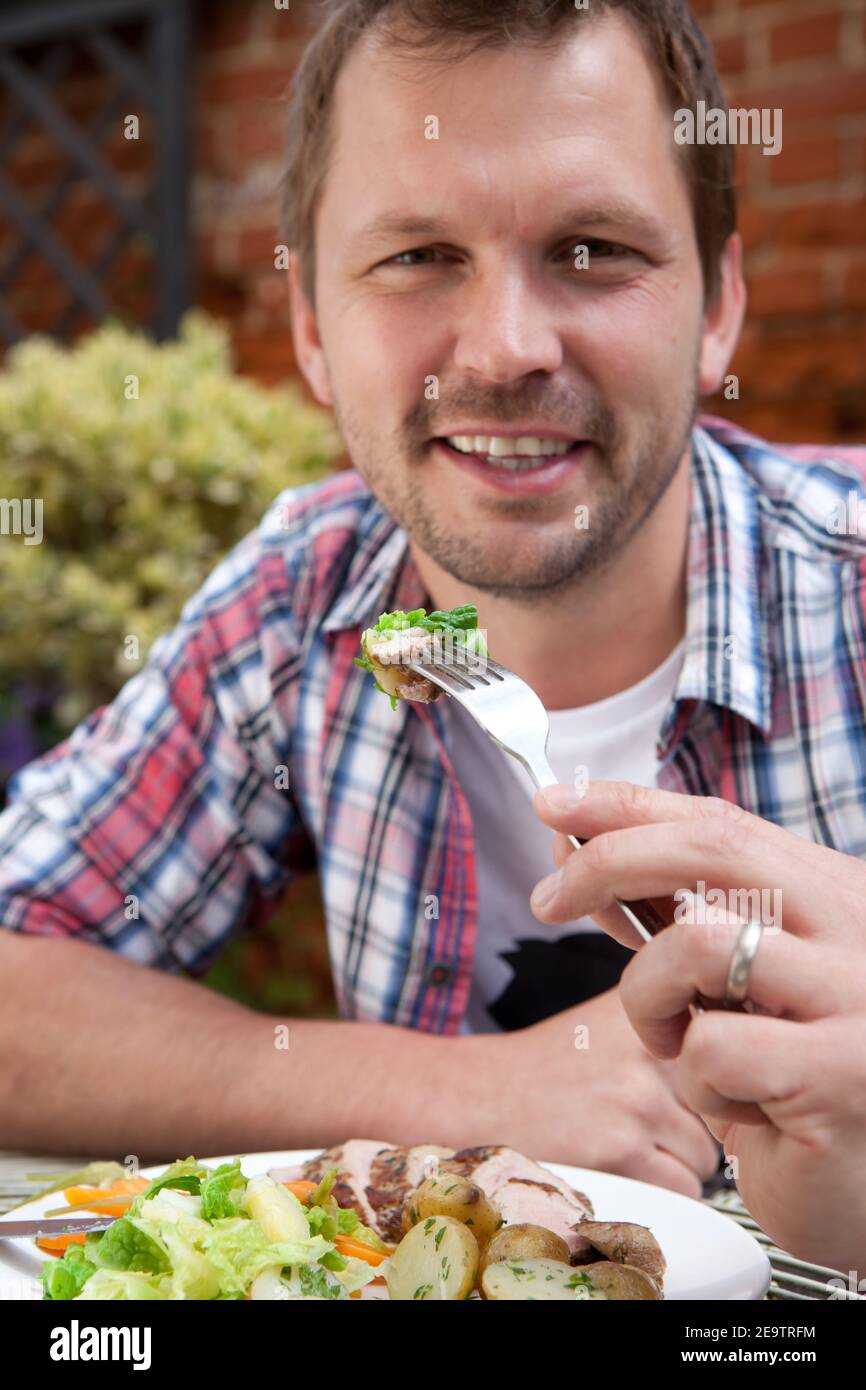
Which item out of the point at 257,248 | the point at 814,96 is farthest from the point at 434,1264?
the point at 257,248

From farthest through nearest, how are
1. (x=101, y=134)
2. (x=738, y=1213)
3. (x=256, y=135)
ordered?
(x=101, y=134)
(x=256, y=135)
(x=738, y=1213)

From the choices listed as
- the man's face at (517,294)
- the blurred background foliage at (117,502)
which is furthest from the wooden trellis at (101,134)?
the man's face at (517,294)

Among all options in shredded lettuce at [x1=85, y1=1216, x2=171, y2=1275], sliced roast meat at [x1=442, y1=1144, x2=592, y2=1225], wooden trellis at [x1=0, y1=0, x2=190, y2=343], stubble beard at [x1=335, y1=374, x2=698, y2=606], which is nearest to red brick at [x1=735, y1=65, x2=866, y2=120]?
wooden trellis at [x1=0, y1=0, x2=190, y2=343]

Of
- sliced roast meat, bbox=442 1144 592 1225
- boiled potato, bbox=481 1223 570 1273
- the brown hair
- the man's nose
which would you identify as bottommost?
boiled potato, bbox=481 1223 570 1273

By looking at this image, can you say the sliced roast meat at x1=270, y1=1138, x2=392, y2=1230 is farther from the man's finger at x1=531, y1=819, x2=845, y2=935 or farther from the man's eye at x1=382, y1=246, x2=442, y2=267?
the man's eye at x1=382, y1=246, x2=442, y2=267

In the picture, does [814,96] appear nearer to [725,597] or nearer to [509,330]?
[725,597]

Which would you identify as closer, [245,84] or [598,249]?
[598,249]

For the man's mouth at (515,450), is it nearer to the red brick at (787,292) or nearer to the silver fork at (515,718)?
the silver fork at (515,718)

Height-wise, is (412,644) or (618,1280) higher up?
(412,644)
